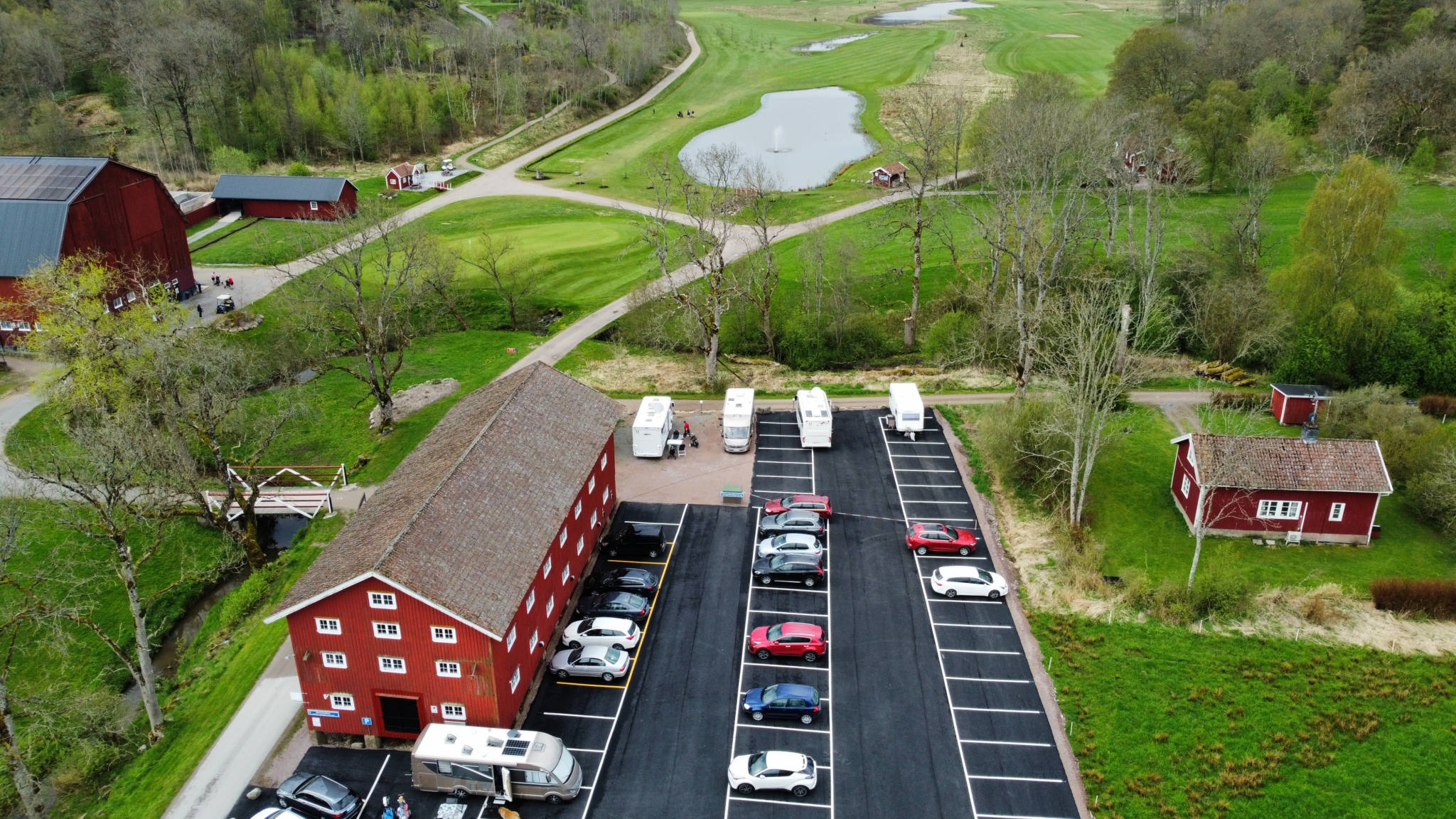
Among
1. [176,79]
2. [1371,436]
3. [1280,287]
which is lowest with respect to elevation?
[1371,436]

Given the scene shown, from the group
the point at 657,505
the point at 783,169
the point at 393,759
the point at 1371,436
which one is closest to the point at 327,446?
the point at 657,505

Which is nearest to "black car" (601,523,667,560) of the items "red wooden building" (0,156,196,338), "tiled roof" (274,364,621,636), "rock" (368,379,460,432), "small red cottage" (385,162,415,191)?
"tiled roof" (274,364,621,636)

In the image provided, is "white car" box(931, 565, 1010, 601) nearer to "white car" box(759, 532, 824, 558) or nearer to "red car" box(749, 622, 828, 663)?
"white car" box(759, 532, 824, 558)

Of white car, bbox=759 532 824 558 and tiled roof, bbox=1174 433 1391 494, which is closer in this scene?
white car, bbox=759 532 824 558

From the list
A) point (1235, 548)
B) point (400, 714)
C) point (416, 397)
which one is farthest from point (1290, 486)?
point (416, 397)

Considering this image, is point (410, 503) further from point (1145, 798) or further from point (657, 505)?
point (1145, 798)

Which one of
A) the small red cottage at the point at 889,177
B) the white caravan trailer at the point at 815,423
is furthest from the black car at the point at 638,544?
the small red cottage at the point at 889,177
